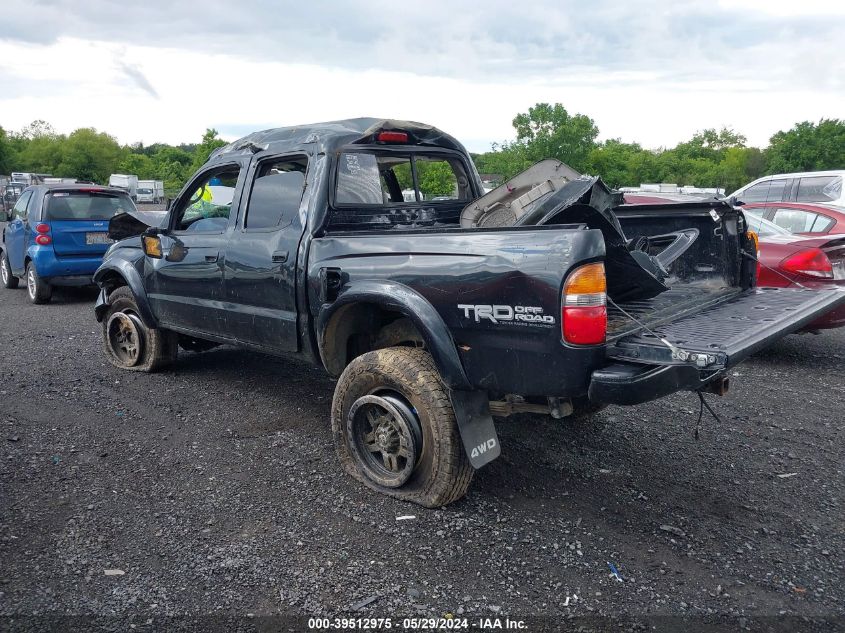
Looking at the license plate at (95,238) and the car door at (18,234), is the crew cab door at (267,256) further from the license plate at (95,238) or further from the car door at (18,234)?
the car door at (18,234)

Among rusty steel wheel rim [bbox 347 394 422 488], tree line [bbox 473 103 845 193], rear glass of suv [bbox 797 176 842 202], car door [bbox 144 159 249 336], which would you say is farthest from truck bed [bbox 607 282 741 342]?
tree line [bbox 473 103 845 193]

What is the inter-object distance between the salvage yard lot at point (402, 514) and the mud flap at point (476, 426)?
0.37 metres

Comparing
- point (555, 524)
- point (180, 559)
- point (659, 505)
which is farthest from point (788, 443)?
point (180, 559)

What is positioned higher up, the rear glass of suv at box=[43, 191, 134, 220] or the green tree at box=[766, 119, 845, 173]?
the green tree at box=[766, 119, 845, 173]

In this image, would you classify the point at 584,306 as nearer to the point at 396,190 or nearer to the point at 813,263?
the point at 396,190

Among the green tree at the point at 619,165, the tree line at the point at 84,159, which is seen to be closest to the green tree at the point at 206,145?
the tree line at the point at 84,159

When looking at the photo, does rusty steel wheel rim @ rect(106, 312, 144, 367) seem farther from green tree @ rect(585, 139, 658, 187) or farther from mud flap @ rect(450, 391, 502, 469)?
green tree @ rect(585, 139, 658, 187)

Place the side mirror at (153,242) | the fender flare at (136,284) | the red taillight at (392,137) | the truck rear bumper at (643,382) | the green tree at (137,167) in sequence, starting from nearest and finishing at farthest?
the truck rear bumper at (643,382) < the red taillight at (392,137) < the side mirror at (153,242) < the fender flare at (136,284) < the green tree at (137,167)

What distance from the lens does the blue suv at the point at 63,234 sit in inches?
383

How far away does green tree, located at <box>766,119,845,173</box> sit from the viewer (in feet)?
135

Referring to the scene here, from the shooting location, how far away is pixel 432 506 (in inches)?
139

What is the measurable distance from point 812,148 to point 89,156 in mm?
82566

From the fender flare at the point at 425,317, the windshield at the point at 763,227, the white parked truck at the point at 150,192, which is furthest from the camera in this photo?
the white parked truck at the point at 150,192

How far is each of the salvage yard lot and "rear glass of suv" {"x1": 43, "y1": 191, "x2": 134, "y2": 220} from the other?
16.8ft
